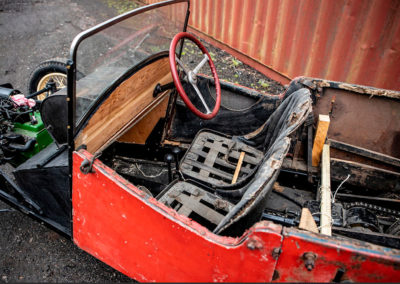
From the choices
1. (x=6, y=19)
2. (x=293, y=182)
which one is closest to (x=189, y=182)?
(x=293, y=182)

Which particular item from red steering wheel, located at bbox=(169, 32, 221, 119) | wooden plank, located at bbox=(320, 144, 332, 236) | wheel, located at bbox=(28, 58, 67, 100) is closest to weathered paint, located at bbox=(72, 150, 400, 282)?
wooden plank, located at bbox=(320, 144, 332, 236)

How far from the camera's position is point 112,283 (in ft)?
7.68

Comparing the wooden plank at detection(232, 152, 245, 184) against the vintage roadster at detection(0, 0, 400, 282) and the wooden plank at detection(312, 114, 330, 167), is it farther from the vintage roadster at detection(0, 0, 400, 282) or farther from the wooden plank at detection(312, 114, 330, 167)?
the wooden plank at detection(312, 114, 330, 167)

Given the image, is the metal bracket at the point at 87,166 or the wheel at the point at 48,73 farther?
the wheel at the point at 48,73

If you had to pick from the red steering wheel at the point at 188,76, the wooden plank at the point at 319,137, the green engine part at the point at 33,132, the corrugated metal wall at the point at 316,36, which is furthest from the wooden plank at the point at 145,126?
the corrugated metal wall at the point at 316,36

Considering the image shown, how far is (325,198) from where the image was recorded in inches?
82.0

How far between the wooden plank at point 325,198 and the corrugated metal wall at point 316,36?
197 centimetres

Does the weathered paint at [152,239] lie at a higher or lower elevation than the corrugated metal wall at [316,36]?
lower

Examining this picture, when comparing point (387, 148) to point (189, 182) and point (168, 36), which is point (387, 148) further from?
point (168, 36)

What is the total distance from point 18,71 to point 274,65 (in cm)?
391

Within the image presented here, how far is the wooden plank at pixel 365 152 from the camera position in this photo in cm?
258

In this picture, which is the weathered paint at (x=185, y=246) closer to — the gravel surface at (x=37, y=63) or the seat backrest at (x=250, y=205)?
the seat backrest at (x=250, y=205)

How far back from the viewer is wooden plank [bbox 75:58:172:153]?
2.01m

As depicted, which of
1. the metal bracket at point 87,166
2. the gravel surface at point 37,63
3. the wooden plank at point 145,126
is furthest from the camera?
the wooden plank at point 145,126
